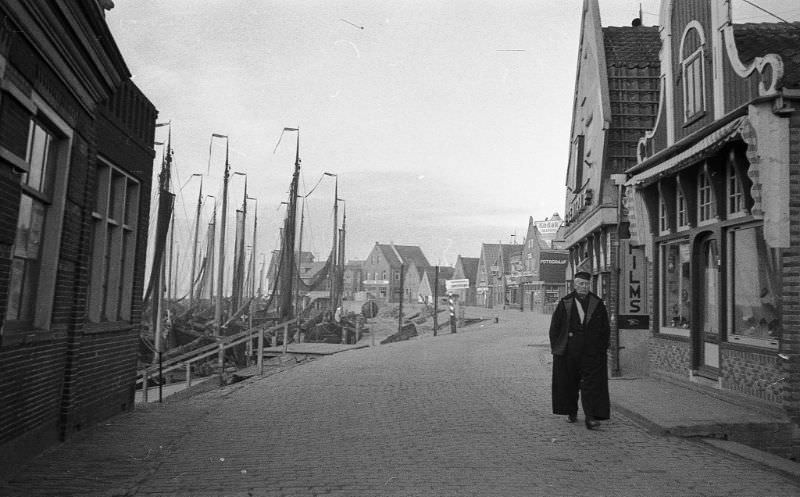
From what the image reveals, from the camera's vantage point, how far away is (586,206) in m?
18.5

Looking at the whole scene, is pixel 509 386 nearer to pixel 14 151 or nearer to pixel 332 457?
pixel 332 457

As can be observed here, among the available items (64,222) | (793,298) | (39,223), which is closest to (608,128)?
(793,298)

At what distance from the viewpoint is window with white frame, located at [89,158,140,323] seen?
855 cm

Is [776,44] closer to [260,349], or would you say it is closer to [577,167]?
A: [577,167]

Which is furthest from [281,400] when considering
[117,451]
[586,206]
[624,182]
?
[586,206]

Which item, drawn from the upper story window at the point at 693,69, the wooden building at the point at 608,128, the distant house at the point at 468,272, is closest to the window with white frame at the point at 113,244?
the upper story window at the point at 693,69

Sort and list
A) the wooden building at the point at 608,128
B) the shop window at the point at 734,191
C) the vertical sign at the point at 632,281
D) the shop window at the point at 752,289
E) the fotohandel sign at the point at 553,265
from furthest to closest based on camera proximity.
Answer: the fotohandel sign at the point at 553,265 → the wooden building at the point at 608,128 → the vertical sign at the point at 632,281 → the shop window at the point at 734,191 → the shop window at the point at 752,289

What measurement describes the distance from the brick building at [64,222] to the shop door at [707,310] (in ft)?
28.1

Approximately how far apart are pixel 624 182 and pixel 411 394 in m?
6.24

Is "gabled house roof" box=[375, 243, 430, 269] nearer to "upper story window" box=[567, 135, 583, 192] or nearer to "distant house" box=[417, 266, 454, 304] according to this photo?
"distant house" box=[417, 266, 454, 304]

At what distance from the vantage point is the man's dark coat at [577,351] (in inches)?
344

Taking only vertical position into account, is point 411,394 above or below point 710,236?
below

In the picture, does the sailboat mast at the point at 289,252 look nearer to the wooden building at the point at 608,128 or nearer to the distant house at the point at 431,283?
the wooden building at the point at 608,128

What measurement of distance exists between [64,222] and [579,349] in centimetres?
614
